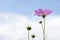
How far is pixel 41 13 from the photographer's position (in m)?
1.86

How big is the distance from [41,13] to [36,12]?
0.08 meters

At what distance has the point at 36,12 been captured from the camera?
191 centimetres
